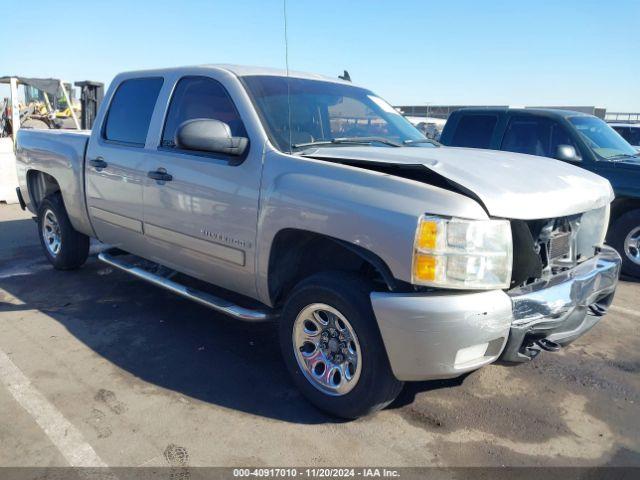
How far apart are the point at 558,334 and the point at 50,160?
4993mm

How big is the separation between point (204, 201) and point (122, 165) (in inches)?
47.5

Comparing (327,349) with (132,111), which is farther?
(132,111)

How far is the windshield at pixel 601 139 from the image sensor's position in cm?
653

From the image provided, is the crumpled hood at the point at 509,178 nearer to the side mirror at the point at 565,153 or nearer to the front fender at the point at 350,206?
the front fender at the point at 350,206

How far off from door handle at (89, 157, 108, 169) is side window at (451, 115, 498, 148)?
15.5 feet

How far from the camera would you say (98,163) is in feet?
15.6

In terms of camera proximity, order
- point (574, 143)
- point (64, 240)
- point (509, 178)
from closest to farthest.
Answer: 1. point (509, 178)
2. point (64, 240)
3. point (574, 143)

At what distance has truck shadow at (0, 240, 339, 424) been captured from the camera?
3.38 m

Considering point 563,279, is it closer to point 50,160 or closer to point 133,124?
point 133,124

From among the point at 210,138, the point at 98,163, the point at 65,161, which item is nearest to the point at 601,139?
the point at 210,138

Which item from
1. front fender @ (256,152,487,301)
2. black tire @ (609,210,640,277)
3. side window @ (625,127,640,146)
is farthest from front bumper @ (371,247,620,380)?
side window @ (625,127,640,146)

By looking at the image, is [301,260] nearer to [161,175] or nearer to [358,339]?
[358,339]

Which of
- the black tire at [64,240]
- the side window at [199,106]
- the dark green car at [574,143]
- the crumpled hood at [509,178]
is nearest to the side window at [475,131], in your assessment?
the dark green car at [574,143]

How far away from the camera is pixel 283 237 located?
3.24 metres
